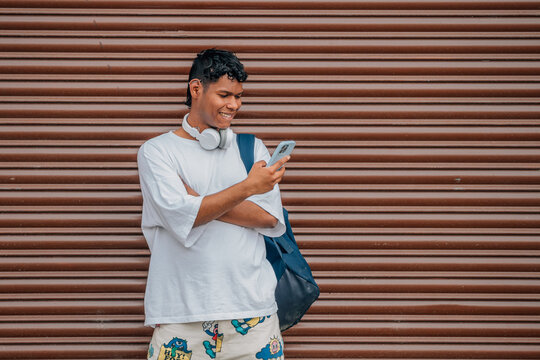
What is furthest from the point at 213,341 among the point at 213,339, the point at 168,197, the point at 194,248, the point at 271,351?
the point at 168,197

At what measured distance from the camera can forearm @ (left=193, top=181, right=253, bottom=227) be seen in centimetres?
182

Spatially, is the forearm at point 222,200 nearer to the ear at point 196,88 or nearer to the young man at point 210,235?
the young man at point 210,235

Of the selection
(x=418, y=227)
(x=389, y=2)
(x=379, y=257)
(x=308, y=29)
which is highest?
(x=389, y=2)

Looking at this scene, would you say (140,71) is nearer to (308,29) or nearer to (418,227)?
(308,29)

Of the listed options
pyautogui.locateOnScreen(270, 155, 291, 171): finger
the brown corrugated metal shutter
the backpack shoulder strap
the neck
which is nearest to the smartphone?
pyautogui.locateOnScreen(270, 155, 291, 171): finger

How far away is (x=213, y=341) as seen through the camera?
6.32ft

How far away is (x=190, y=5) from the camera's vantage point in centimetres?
300

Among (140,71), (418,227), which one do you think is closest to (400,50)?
(418,227)

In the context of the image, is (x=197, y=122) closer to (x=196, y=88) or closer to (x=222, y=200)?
(x=196, y=88)

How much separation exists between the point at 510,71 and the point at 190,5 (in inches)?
97.0

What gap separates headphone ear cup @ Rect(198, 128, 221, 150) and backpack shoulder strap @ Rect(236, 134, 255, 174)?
186mm

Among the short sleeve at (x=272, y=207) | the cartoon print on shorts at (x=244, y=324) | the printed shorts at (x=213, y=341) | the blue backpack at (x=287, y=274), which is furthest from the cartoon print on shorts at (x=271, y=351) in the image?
the short sleeve at (x=272, y=207)

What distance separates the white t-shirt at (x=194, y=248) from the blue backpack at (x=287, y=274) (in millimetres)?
139

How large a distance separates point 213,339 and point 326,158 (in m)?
1.60
